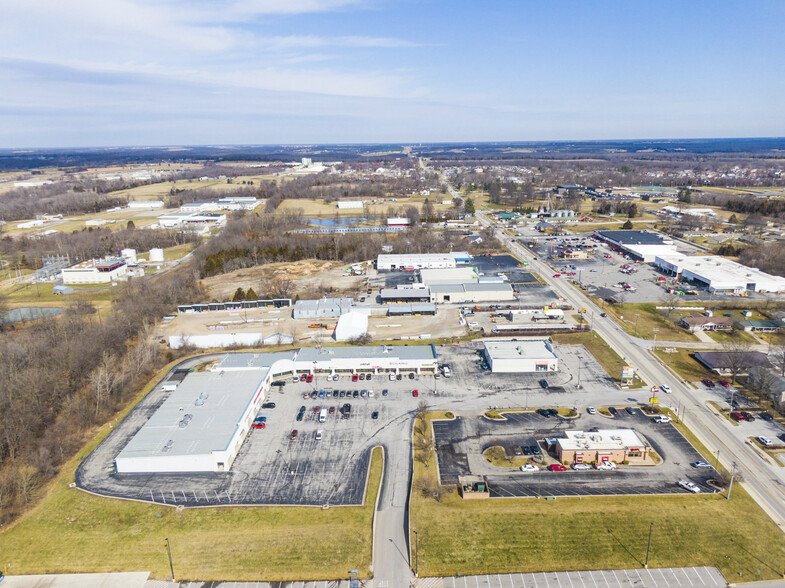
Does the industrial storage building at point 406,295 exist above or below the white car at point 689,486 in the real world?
above

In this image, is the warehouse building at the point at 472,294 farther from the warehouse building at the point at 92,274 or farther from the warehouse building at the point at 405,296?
the warehouse building at the point at 92,274

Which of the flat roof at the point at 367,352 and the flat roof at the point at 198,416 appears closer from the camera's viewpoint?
the flat roof at the point at 198,416

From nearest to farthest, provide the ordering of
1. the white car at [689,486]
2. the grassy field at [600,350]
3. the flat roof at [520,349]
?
the white car at [689,486] → the grassy field at [600,350] → the flat roof at [520,349]

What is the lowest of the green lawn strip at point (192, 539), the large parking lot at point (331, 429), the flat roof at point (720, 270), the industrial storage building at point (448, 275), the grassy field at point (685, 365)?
the green lawn strip at point (192, 539)

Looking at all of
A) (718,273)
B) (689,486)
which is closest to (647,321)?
(718,273)

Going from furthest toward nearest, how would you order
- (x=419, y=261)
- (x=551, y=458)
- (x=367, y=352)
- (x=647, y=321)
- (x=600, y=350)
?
1. (x=419, y=261)
2. (x=647, y=321)
3. (x=600, y=350)
4. (x=367, y=352)
5. (x=551, y=458)

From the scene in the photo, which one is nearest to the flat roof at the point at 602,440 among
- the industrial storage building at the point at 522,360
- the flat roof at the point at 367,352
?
the industrial storage building at the point at 522,360

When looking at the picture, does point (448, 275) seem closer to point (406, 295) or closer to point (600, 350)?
point (406, 295)
